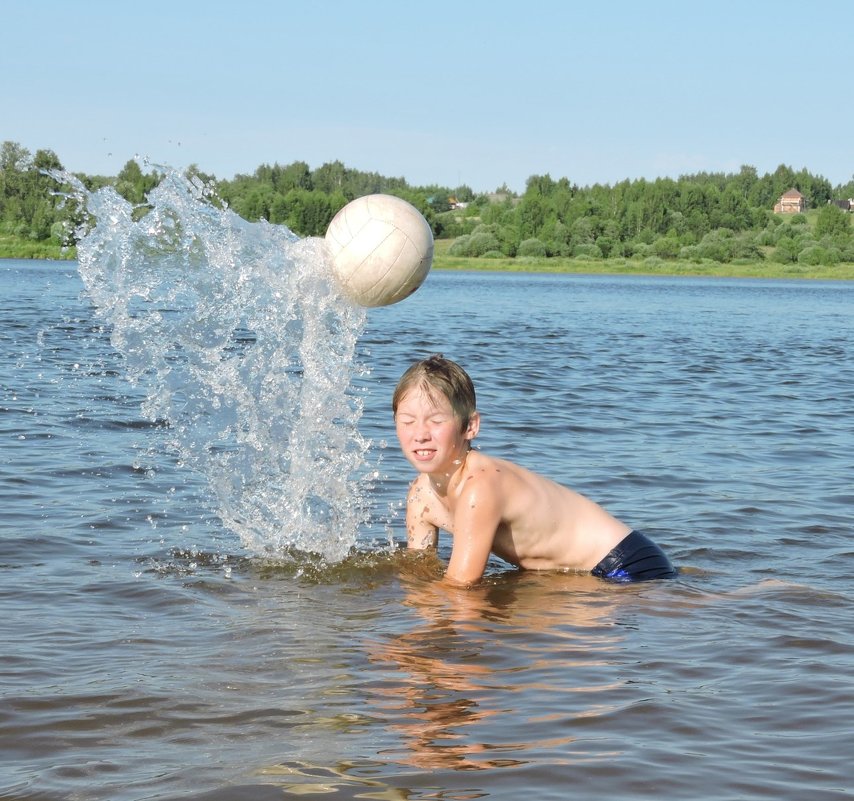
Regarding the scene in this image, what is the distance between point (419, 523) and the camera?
716cm

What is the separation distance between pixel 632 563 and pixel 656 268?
10647 centimetres

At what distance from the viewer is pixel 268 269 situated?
7945 millimetres

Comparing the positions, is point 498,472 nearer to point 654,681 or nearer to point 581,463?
point 654,681

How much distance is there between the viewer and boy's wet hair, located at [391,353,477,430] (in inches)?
247

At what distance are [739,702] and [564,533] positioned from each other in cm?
207

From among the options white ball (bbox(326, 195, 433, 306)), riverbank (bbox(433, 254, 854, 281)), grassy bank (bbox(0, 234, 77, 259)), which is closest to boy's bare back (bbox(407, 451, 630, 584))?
white ball (bbox(326, 195, 433, 306))

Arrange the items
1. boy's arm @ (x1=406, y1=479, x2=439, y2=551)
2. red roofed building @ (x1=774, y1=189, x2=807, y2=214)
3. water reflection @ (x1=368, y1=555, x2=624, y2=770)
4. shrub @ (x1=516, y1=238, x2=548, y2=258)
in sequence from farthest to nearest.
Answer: red roofed building @ (x1=774, y1=189, x2=807, y2=214) < shrub @ (x1=516, y1=238, x2=548, y2=258) < boy's arm @ (x1=406, y1=479, x2=439, y2=551) < water reflection @ (x1=368, y1=555, x2=624, y2=770)

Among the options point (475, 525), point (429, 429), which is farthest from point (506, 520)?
point (429, 429)

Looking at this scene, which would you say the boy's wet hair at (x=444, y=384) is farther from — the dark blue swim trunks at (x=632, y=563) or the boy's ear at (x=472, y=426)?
the dark blue swim trunks at (x=632, y=563)

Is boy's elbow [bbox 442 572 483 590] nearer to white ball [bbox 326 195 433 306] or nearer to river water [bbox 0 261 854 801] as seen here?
river water [bbox 0 261 854 801]

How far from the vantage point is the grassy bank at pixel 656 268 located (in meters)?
107

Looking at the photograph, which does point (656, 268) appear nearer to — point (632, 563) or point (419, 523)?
point (632, 563)

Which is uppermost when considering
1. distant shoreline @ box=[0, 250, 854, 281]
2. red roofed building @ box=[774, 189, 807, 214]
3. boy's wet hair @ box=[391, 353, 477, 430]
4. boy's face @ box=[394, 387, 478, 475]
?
red roofed building @ box=[774, 189, 807, 214]

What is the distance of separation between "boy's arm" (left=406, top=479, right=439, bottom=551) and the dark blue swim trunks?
987mm
